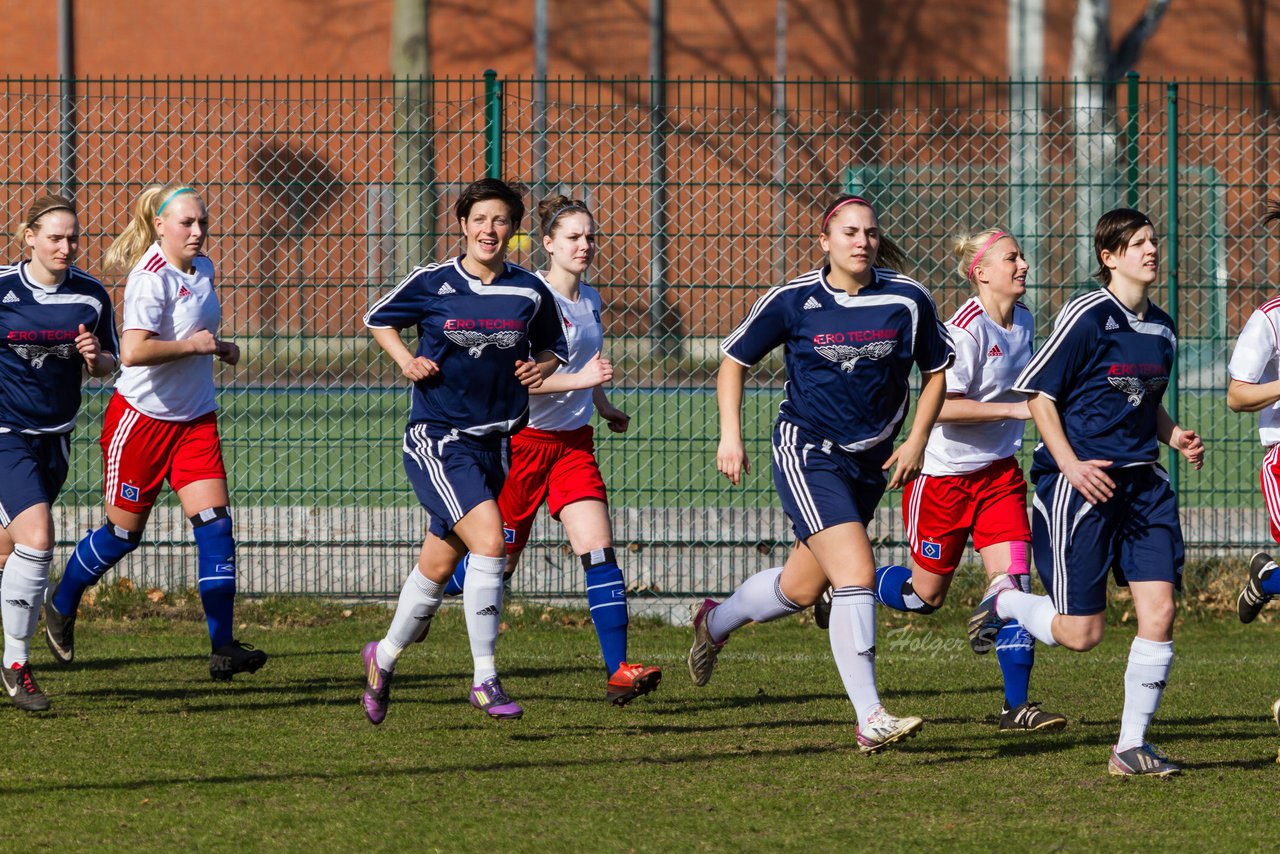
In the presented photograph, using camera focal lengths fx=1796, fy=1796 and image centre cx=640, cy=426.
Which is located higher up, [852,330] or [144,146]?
[144,146]

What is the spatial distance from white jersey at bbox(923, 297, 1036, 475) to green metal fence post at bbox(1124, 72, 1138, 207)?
275 centimetres

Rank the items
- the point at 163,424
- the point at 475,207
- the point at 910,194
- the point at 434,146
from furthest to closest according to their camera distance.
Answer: the point at 910,194 < the point at 434,146 < the point at 163,424 < the point at 475,207

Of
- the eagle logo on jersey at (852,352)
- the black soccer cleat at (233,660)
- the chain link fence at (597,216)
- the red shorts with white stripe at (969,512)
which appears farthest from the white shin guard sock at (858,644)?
the chain link fence at (597,216)

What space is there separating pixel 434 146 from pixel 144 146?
160cm

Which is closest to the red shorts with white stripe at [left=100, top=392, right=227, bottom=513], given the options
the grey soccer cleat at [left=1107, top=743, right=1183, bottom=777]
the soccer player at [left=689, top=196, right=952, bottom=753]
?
the soccer player at [left=689, top=196, right=952, bottom=753]

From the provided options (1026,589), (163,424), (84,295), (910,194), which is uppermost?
(910,194)

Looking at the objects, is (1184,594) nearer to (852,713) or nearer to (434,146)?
(852,713)

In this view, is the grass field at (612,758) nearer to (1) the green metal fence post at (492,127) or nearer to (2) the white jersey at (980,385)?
(2) the white jersey at (980,385)

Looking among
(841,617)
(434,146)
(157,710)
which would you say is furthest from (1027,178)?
(157,710)

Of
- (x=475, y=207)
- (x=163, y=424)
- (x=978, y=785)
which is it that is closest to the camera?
(x=978, y=785)

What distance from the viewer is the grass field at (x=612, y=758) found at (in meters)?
5.23

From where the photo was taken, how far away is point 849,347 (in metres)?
6.28

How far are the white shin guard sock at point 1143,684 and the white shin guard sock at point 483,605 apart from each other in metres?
2.28

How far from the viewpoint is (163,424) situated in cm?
773
